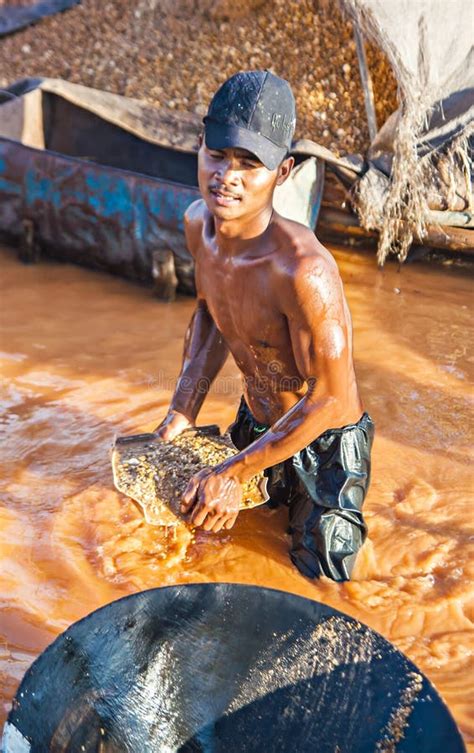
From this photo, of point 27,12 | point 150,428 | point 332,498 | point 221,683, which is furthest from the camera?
point 27,12

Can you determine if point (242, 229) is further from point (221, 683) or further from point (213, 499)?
point (221, 683)

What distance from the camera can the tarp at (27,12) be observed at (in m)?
7.29

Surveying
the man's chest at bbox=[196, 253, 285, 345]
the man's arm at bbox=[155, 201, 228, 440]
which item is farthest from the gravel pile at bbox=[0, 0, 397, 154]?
the man's chest at bbox=[196, 253, 285, 345]

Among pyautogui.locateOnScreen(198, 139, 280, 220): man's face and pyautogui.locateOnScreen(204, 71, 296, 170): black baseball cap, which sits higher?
pyautogui.locateOnScreen(204, 71, 296, 170): black baseball cap

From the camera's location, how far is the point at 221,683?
6.58ft

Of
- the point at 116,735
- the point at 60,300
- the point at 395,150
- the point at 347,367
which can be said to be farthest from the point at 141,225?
the point at 116,735

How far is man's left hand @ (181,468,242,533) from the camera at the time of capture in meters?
2.37

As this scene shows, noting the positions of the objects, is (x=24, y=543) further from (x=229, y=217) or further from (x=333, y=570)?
(x=229, y=217)

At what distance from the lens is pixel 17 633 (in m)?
2.44

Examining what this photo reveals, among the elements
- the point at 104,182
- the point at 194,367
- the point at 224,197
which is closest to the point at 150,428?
the point at 194,367

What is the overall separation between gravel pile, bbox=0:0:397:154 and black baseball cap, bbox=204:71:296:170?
328 centimetres

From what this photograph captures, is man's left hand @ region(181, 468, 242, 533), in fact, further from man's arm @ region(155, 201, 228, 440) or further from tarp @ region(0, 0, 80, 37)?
tarp @ region(0, 0, 80, 37)

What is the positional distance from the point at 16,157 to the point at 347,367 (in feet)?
11.5

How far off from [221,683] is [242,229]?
1.19 metres
